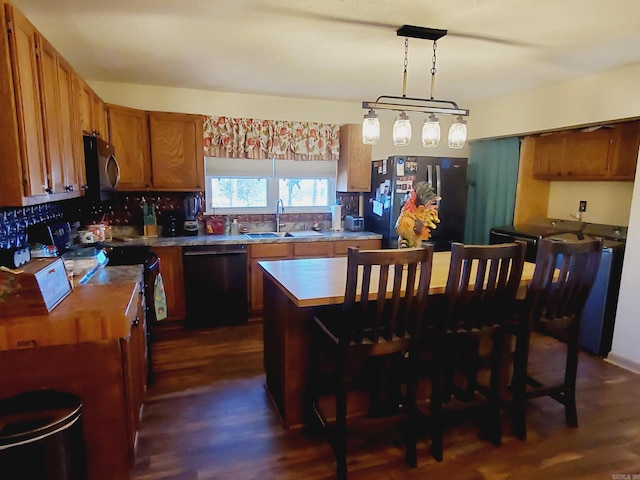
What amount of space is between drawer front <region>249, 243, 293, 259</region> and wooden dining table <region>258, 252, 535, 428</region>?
1395mm

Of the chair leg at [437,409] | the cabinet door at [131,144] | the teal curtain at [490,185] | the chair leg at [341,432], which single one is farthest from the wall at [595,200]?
the cabinet door at [131,144]

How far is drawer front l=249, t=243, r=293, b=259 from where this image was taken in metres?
3.90

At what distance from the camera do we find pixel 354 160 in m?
4.38

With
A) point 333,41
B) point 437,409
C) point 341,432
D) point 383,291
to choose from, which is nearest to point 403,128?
point 333,41

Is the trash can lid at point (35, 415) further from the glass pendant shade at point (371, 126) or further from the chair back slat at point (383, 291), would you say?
the glass pendant shade at point (371, 126)

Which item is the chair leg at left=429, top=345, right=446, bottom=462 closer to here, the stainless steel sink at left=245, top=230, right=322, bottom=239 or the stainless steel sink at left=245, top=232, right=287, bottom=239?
the stainless steel sink at left=245, top=230, right=322, bottom=239

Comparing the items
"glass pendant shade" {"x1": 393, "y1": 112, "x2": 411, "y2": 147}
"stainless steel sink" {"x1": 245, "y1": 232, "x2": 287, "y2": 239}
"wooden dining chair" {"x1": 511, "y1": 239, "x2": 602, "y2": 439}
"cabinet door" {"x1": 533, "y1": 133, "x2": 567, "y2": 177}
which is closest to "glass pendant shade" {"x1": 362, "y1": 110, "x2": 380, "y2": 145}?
"glass pendant shade" {"x1": 393, "y1": 112, "x2": 411, "y2": 147}

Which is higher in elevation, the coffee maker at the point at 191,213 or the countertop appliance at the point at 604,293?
the coffee maker at the point at 191,213

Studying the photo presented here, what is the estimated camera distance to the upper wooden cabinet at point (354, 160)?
4.34 meters

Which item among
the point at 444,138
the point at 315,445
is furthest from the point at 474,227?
the point at 315,445

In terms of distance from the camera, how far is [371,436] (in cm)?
220

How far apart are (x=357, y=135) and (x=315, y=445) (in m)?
3.23

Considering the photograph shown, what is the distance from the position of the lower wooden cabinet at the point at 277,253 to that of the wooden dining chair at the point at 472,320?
1951 millimetres

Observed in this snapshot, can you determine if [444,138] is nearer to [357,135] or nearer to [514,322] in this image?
[357,135]
